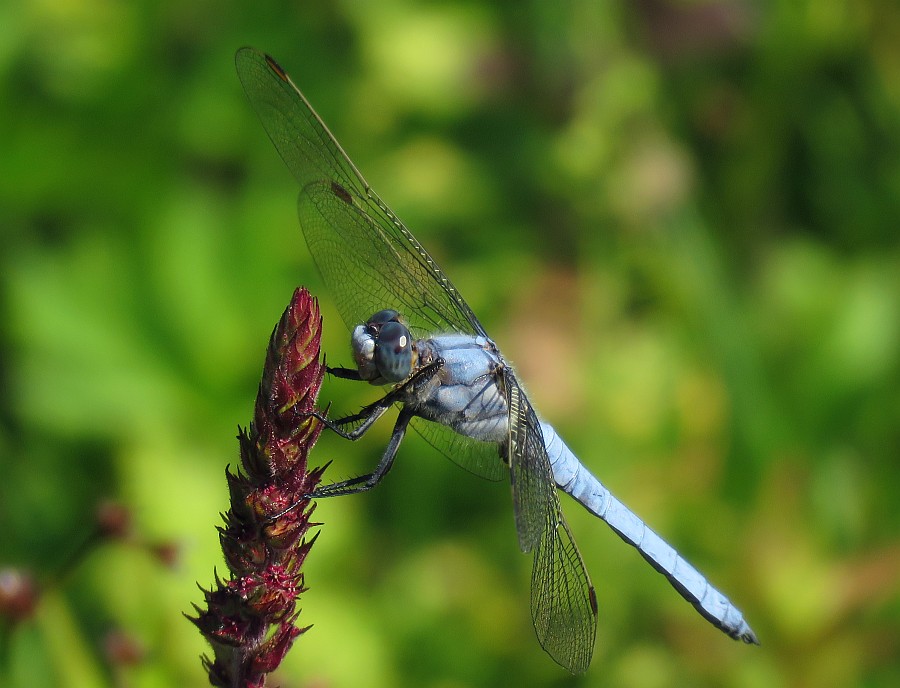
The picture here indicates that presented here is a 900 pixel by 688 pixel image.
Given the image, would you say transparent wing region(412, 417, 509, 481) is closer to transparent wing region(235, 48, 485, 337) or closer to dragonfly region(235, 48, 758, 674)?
dragonfly region(235, 48, 758, 674)

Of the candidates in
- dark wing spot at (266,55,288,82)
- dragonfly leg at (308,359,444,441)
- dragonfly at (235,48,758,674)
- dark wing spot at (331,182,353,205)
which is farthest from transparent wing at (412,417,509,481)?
dark wing spot at (266,55,288,82)

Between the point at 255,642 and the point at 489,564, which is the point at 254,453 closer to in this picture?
the point at 255,642

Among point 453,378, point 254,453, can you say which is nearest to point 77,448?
point 453,378

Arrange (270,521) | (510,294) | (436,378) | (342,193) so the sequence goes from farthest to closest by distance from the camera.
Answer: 1. (510,294)
2. (342,193)
3. (436,378)
4. (270,521)

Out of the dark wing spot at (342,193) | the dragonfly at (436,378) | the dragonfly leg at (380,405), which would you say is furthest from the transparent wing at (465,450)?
the dark wing spot at (342,193)

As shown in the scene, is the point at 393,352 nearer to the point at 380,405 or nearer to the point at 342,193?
the point at 380,405

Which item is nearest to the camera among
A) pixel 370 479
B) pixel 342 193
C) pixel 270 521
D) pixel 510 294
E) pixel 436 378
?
pixel 270 521

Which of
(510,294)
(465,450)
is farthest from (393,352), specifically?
(510,294)
